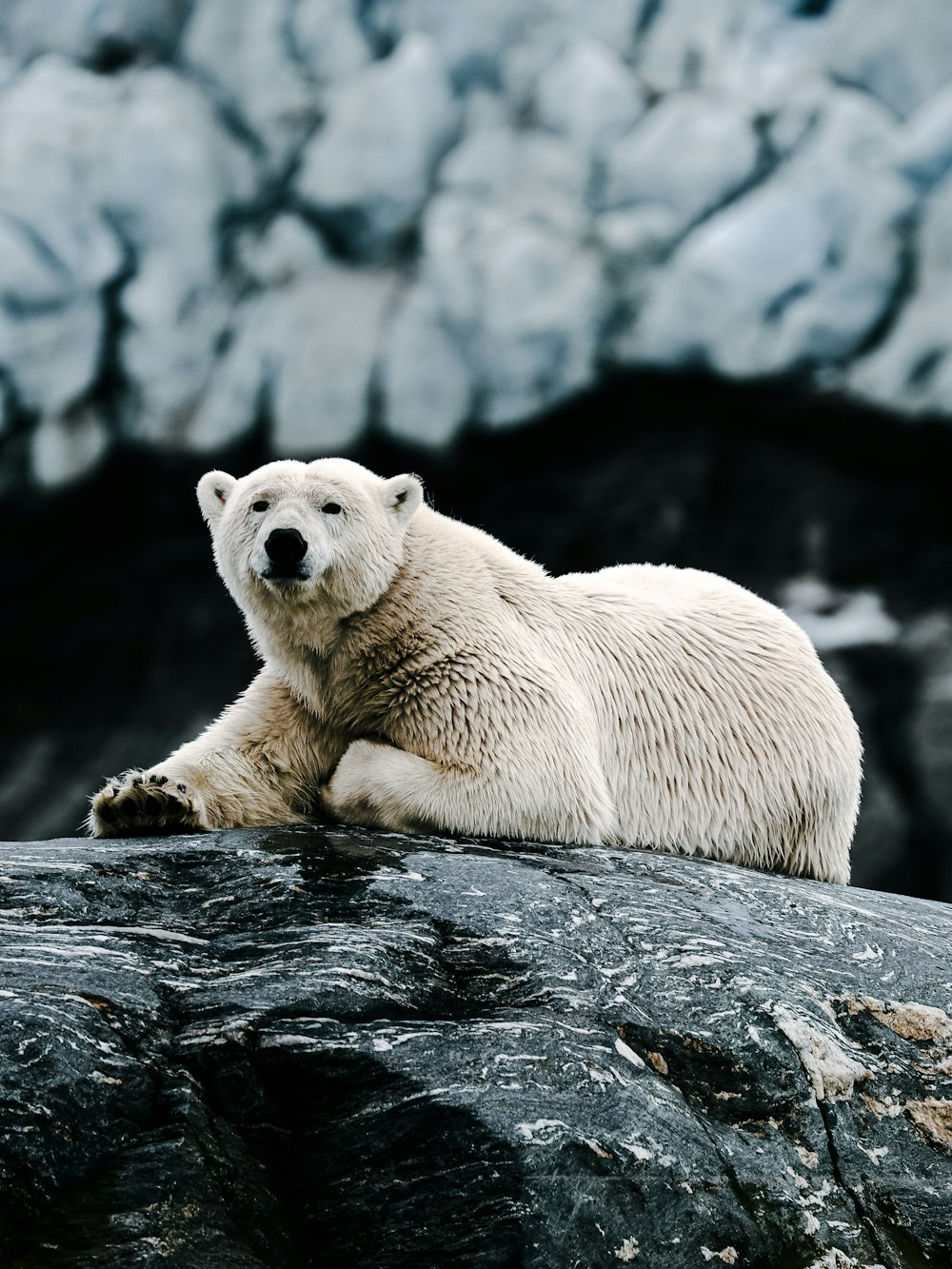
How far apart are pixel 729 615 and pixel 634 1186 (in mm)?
2236

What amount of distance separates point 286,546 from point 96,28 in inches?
409

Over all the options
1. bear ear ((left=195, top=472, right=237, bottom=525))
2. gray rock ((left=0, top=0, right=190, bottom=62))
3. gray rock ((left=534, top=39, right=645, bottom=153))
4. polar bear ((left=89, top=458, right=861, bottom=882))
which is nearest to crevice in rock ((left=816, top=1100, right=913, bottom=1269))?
polar bear ((left=89, top=458, right=861, bottom=882))

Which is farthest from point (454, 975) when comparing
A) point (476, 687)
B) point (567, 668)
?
point (567, 668)

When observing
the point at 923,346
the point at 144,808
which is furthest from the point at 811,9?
the point at 144,808

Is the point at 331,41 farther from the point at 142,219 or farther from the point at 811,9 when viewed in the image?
the point at 811,9

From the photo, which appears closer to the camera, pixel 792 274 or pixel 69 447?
pixel 792 274

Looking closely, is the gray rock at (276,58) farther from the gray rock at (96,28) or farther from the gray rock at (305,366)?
the gray rock at (305,366)

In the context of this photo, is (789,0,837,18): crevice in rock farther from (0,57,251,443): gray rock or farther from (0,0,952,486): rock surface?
(0,57,251,443): gray rock

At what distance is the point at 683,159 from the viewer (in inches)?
429

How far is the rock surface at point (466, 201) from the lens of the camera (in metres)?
10.5

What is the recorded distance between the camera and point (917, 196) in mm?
10570

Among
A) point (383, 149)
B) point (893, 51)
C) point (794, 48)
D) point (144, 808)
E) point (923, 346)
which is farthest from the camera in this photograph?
point (383, 149)

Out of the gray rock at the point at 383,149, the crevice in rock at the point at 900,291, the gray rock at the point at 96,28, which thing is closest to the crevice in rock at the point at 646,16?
the gray rock at the point at 383,149

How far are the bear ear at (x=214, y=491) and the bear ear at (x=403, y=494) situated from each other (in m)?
0.43
